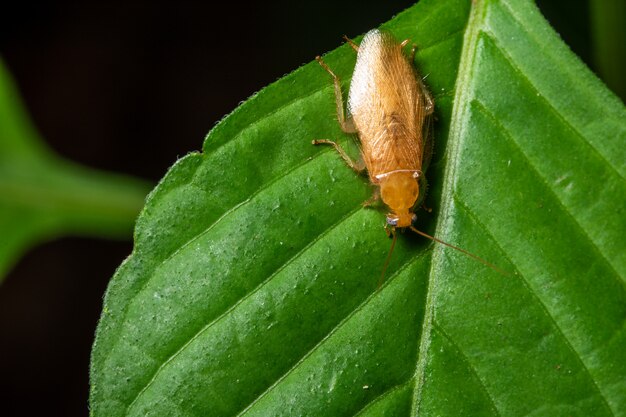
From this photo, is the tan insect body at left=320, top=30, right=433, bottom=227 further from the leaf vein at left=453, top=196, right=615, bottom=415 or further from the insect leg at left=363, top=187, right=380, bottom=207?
the leaf vein at left=453, top=196, right=615, bottom=415

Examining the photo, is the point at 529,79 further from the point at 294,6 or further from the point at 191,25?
the point at 191,25

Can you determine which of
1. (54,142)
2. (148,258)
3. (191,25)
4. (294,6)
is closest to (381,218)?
(148,258)

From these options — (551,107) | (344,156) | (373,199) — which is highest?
(344,156)

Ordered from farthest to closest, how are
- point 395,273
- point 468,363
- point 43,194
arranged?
point 43,194 < point 395,273 < point 468,363

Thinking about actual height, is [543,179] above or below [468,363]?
above

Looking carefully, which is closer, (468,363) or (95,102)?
(468,363)

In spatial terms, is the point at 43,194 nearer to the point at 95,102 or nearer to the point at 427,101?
the point at 95,102

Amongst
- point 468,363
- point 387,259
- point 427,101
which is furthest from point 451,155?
point 468,363
